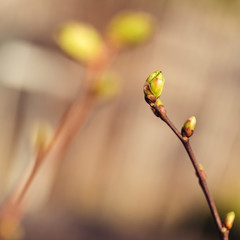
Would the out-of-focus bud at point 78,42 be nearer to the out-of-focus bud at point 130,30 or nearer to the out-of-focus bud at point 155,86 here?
the out-of-focus bud at point 130,30

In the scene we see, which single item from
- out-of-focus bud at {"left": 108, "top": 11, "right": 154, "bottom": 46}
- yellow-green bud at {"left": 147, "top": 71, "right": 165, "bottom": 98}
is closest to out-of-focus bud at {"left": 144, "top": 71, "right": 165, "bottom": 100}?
yellow-green bud at {"left": 147, "top": 71, "right": 165, "bottom": 98}

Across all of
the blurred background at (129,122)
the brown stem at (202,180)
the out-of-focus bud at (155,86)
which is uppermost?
the out-of-focus bud at (155,86)

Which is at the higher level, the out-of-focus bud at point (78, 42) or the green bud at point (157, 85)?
the green bud at point (157, 85)

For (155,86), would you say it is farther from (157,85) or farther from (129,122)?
(129,122)

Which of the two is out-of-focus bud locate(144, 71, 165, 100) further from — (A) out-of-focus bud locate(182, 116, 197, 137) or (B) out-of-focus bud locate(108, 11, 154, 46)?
(B) out-of-focus bud locate(108, 11, 154, 46)

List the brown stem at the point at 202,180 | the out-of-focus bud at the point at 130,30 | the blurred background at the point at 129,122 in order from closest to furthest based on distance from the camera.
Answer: the brown stem at the point at 202,180 → the out-of-focus bud at the point at 130,30 → the blurred background at the point at 129,122

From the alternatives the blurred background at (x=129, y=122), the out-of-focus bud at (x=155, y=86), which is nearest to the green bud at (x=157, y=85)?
the out-of-focus bud at (x=155, y=86)

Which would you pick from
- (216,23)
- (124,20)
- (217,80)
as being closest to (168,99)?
(217,80)
